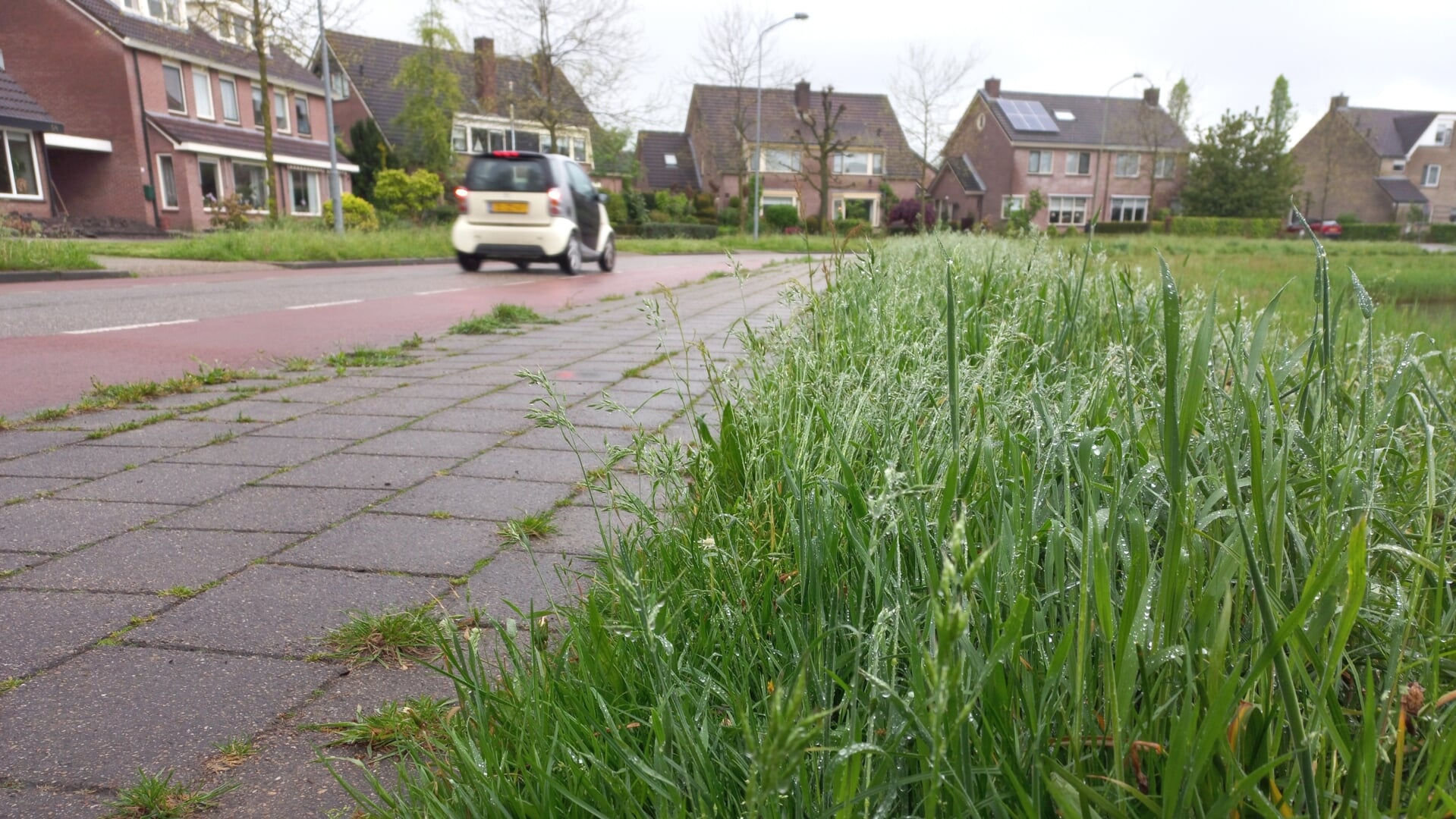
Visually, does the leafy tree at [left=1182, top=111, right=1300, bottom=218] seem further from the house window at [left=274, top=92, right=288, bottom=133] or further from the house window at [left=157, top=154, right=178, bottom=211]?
the house window at [left=157, top=154, right=178, bottom=211]

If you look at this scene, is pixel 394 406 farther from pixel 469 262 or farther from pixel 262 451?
pixel 469 262

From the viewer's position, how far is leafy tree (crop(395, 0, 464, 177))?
35.6 metres

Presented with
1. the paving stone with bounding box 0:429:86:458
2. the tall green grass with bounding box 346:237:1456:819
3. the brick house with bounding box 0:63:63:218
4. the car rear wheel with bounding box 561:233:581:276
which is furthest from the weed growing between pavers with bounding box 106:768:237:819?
the brick house with bounding box 0:63:63:218

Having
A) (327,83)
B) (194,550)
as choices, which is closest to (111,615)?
(194,550)

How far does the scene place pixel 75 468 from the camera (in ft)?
11.2

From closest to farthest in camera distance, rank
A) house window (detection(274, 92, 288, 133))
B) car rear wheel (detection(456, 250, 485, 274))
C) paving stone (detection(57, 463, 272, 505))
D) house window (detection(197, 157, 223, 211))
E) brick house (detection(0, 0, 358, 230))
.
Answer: paving stone (detection(57, 463, 272, 505))
car rear wheel (detection(456, 250, 485, 274))
brick house (detection(0, 0, 358, 230))
house window (detection(197, 157, 223, 211))
house window (detection(274, 92, 288, 133))

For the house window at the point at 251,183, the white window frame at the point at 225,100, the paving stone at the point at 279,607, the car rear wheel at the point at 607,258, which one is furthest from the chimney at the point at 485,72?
the paving stone at the point at 279,607

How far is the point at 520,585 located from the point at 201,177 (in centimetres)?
3785

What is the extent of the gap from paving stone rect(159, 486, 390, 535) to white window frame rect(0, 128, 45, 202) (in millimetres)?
32099

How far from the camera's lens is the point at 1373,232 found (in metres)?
56.5

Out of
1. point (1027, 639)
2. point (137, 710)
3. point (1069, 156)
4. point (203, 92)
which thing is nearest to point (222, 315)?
point (137, 710)

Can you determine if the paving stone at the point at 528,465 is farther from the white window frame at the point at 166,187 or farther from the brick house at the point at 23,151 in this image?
the white window frame at the point at 166,187

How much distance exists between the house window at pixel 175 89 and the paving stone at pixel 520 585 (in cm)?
3852

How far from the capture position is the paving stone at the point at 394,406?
4434mm
